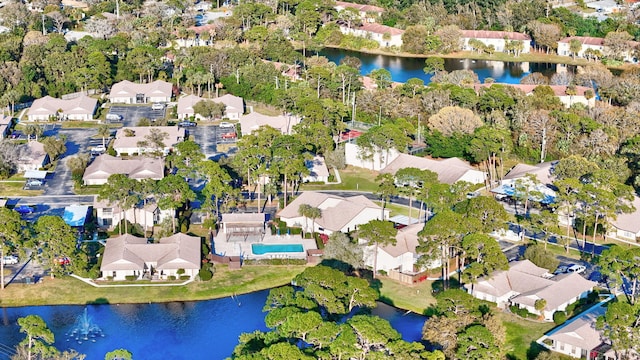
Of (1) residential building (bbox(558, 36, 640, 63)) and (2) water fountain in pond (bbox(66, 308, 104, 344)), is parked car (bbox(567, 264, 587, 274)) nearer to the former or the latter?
(2) water fountain in pond (bbox(66, 308, 104, 344))

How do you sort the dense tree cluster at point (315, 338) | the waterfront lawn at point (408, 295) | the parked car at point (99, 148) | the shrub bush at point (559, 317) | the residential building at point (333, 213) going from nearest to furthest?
the dense tree cluster at point (315, 338) < the shrub bush at point (559, 317) < the waterfront lawn at point (408, 295) < the residential building at point (333, 213) < the parked car at point (99, 148)

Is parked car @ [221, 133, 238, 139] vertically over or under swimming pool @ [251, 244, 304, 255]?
under

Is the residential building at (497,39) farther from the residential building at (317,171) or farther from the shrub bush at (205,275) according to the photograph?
the shrub bush at (205,275)

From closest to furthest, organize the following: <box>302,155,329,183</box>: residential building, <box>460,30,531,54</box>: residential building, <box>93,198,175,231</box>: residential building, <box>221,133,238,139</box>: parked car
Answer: <box>93,198,175,231</box>: residential building → <box>302,155,329,183</box>: residential building → <box>221,133,238,139</box>: parked car → <box>460,30,531,54</box>: residential building

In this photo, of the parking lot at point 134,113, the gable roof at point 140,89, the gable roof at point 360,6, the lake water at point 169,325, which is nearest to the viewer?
the lake water at point 169,325

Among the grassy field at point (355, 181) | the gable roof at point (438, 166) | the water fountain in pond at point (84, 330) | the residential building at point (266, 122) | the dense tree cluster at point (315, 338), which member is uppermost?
the dense tree cluster at point (315, 338)

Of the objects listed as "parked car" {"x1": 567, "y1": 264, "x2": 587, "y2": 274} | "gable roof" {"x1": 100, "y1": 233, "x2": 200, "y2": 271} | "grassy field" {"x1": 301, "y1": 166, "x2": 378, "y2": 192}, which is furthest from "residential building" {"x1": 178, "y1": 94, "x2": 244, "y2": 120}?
"parked car" {"x1": 567, "y1": 264, "x2": 587, "y2": 274}

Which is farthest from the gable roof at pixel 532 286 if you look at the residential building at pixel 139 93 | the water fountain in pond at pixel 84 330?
the residential building at pixel 139 93
